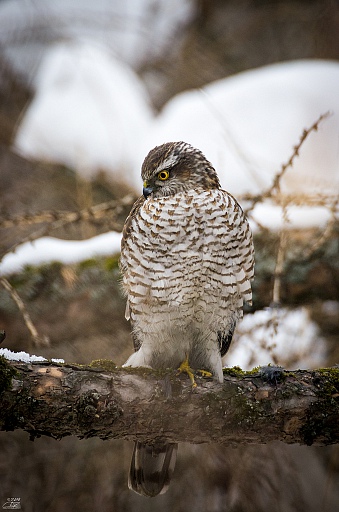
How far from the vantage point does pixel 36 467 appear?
4266mm

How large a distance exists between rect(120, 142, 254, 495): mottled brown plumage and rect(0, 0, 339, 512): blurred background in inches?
10.6

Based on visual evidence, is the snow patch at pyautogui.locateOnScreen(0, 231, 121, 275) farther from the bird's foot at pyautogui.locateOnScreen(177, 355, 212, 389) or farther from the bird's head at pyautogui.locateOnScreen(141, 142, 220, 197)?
the bird's foot at pyautogui.locateOnScreen(177, 355, 212, 389)

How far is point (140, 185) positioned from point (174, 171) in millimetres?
2463

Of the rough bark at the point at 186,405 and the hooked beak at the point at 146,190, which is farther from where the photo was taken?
the hooked beak at the point at 146,190

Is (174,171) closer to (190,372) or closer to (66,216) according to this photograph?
(66,216)

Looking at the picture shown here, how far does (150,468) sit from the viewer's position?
310 cm

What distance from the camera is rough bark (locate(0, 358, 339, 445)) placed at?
246 cm

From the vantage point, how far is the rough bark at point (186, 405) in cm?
246

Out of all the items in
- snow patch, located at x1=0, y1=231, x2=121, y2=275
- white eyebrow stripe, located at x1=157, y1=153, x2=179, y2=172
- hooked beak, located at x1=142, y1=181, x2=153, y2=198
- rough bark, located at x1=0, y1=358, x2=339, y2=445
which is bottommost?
rough bark, located at x1=0, y1=358, x2=339, y2=445

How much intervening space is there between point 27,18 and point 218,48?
347 cm

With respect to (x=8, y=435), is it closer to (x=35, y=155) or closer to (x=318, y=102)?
(x=35, y=155)
